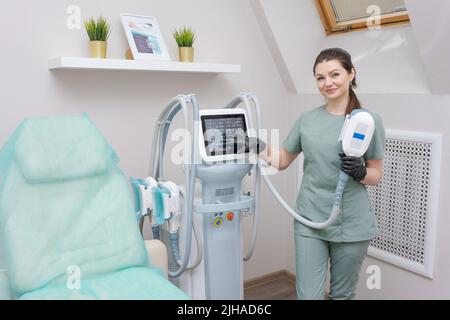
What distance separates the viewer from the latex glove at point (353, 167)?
1.73 m

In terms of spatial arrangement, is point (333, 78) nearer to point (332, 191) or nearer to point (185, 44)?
point (332, 191)

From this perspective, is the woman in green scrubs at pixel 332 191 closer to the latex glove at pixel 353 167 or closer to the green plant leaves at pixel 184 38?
the latex glove at pixel 353 167

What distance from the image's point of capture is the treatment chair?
65.5 inches

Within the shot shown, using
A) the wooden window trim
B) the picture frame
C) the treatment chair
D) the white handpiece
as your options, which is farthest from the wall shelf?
the white handpiece

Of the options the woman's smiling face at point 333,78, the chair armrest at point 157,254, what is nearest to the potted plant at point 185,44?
the woman's smiling face at point 333,78

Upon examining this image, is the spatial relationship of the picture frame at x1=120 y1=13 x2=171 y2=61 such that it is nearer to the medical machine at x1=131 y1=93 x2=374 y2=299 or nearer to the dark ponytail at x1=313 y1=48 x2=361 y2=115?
the medical machine at x1=131 y1=93 x2=374 y2=299

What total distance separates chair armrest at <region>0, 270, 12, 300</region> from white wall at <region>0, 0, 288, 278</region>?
0.68 meters

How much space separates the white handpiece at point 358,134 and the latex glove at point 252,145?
39cm

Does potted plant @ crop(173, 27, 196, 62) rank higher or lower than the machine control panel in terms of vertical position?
higher

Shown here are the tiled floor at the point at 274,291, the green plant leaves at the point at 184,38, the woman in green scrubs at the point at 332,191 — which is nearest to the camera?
the woman in green scrubs at the point at 332,191

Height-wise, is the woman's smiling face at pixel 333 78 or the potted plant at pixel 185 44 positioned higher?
the potted plant at pixel 185 44

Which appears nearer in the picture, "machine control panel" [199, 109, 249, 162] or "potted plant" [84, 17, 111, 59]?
"machine control panel" [199, 109, 249, 162]

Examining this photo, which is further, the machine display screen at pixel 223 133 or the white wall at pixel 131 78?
the white wall at pixel 131 78

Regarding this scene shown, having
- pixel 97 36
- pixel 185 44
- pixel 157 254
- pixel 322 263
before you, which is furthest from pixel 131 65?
pixel 322 263
